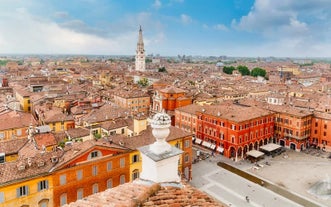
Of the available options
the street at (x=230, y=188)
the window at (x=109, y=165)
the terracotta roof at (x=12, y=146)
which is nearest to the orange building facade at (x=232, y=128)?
the street at (x=230, y=188)

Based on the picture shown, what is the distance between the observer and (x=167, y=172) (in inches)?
284

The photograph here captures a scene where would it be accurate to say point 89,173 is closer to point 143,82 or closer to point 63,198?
point 63,198

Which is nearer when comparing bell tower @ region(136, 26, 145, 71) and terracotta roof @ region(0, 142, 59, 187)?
terracotta roof @ region(0, 142, 59, 187)

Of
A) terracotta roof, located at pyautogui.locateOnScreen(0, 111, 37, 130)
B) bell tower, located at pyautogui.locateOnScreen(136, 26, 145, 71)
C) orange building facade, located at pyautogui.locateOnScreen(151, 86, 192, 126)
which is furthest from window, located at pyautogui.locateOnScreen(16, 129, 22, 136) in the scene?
bell tower, located at pyautogui.locateOnScreen(136, 26, 145, 71)

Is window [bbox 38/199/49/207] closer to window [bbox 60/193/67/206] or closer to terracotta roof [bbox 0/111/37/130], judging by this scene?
window [bbox 60/193/67/206]

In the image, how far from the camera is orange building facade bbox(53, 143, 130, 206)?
77.9 feet

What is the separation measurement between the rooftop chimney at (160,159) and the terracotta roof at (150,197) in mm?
196

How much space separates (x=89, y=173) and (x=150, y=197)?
20.4 m

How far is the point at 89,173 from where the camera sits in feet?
83.3

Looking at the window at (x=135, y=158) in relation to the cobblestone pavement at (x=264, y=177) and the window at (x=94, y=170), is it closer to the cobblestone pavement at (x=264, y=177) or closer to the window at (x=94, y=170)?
the window at (x=94, y=170)

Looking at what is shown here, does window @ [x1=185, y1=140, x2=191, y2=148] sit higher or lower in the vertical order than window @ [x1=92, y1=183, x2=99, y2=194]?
higher

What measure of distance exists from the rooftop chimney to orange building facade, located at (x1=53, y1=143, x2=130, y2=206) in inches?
736

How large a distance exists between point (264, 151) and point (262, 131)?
11.7 feet

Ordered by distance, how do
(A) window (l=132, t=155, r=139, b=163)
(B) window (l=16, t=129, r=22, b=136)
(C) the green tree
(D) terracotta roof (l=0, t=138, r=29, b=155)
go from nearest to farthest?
(D) terracotta roof (l=0, t=138, r=29, b=155) → (A) window (l=132, t=155, r=139, b=163) → (B) window (l=16, t=129, r=22, b=136) → (C) the green tree
